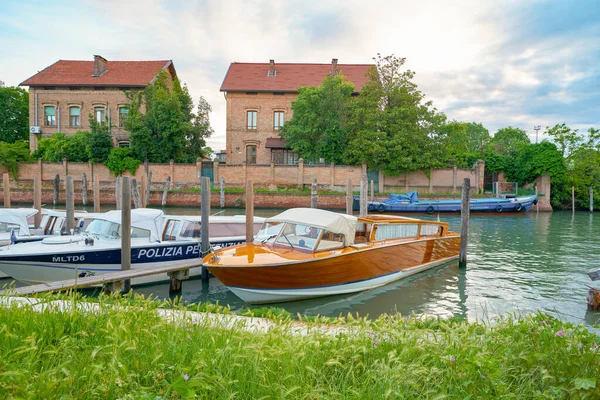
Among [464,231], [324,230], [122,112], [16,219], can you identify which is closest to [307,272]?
[324,230]

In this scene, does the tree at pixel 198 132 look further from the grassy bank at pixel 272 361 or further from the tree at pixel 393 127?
the grassy bank at pixel 272 361

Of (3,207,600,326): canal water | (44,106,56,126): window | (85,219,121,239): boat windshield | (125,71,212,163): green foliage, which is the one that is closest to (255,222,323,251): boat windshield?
(3,207,600,326): canal water

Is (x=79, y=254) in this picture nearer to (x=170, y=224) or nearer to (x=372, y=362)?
(x=170, y=224)

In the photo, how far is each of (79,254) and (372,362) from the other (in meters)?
9.20

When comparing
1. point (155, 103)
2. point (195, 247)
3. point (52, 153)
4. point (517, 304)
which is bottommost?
point (517, 304)

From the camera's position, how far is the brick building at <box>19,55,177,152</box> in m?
42.2

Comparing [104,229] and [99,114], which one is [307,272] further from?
[99,114]

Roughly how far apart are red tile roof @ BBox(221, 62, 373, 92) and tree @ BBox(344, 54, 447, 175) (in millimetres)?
5028

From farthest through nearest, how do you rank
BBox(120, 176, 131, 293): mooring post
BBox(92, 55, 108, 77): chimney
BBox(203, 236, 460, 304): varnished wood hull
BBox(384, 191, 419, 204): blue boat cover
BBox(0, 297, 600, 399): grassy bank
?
BBox(92, 55, 108, 77): chimney < BBox(384, 191, 419, 204): blue boat cover < BBox(120, 176, 131, 293): mooring post < BBox(203, 236, 460, 304): varnished wood hull < BBox(0, 297, 600, 399): grassy bank

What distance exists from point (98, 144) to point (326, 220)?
3463 cm

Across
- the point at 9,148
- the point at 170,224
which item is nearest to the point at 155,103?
the point at 9,148

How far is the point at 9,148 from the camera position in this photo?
37.1 meters

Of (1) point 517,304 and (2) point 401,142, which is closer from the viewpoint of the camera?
(1) point 517,304

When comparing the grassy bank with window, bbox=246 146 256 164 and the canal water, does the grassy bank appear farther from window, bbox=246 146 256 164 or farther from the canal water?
window, bbox=246 146 256 164
